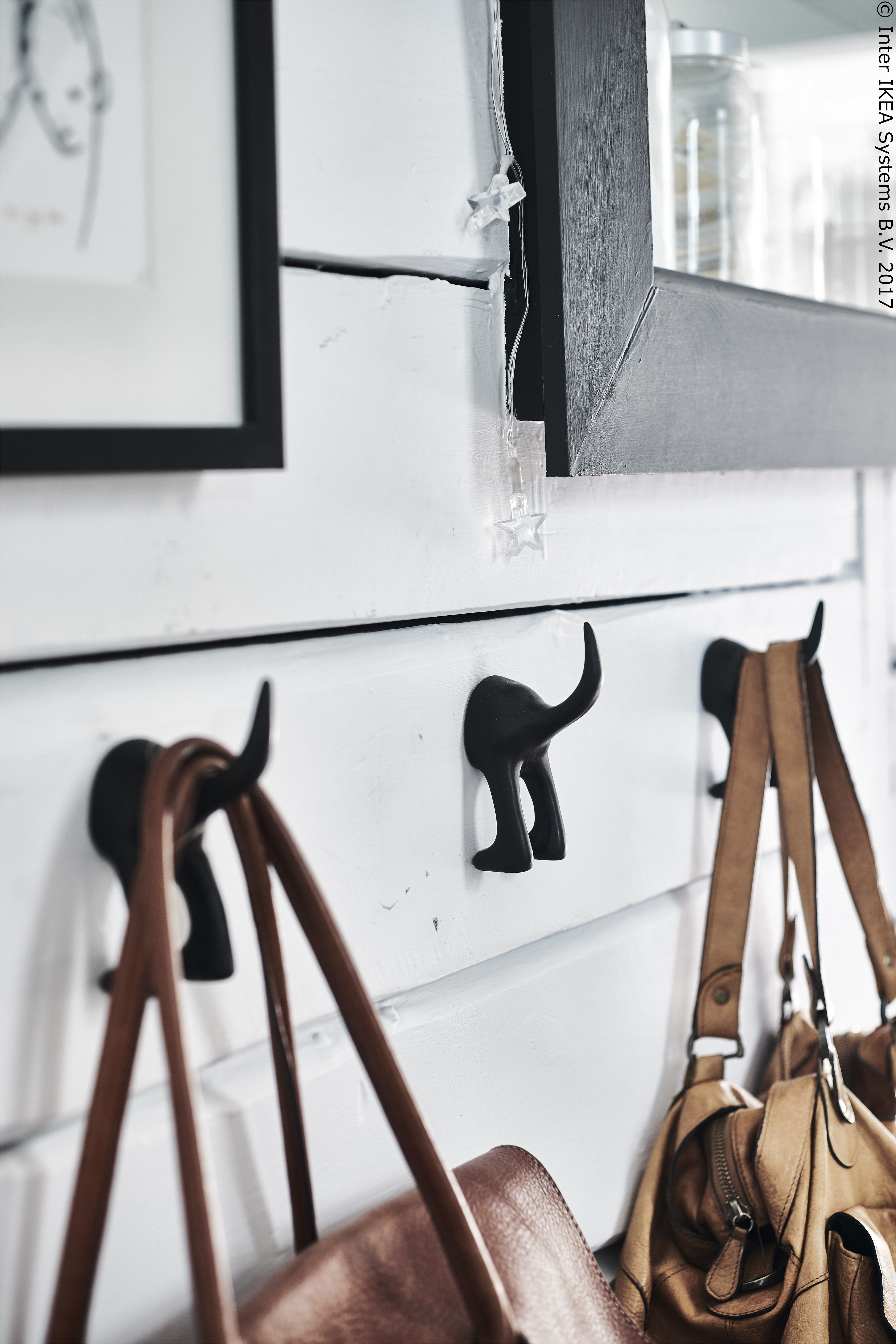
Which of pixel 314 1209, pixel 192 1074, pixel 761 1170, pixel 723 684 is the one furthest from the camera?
pixel 723 684

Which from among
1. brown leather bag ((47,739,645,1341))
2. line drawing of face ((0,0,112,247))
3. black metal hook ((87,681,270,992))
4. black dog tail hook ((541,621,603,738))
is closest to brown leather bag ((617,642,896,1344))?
brown leather bag ((47,739,645,1341))

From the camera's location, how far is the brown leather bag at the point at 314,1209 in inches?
12.6

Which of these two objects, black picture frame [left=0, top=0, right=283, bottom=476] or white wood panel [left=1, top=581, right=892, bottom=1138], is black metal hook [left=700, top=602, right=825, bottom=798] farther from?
black picture frame [left=0, top=0, right=283, bottom=476]

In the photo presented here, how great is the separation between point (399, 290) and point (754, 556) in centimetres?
35

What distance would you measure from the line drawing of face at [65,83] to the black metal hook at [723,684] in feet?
1.47

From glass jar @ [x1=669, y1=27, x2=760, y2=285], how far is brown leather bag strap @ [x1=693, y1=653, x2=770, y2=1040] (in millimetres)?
259

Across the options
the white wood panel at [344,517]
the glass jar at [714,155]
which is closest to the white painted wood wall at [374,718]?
the white wood panel at [344,517]

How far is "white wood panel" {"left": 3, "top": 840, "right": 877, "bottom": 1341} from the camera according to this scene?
398mm

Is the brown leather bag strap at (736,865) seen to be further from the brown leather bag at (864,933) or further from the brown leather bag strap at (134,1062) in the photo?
the brown leather bag strap at (134,1062)

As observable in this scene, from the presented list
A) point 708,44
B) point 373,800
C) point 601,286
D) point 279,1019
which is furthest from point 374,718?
point 708,44

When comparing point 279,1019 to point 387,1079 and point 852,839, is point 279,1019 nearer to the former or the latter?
point 387,1079

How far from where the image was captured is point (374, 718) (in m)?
0.49

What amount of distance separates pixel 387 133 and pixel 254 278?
13cm

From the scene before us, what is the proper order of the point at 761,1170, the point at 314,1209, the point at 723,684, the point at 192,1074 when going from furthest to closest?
the point at 723,684 → the point at 761,1170 → the point at 314,1209 → the point at 192,1074
